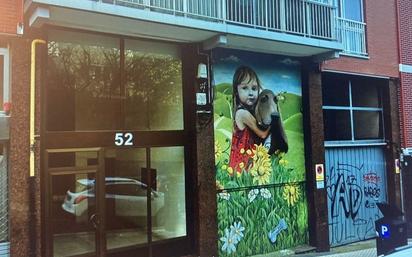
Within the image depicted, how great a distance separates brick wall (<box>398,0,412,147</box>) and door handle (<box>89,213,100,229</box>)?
9562mm

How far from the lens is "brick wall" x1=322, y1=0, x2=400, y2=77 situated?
13.8m

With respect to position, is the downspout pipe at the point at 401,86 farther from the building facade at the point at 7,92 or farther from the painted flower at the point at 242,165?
the building facade at the point at 7,92

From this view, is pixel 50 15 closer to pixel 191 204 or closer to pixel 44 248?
pixel 44 248

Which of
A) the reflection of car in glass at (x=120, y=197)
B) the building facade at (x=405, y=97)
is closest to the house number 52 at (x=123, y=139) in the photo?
the reflection of car in glass at (x=120, y=197)

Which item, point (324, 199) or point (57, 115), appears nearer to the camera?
point (57, 115)

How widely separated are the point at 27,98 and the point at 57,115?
632 mm

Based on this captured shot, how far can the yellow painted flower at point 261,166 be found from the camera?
11.4 m

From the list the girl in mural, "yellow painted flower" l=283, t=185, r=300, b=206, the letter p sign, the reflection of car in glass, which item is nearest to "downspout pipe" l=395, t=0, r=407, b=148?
"yellow painted flower" l=283, t=185, r=300, b=206

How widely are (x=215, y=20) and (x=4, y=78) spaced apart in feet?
14.3

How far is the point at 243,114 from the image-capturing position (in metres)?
11.3

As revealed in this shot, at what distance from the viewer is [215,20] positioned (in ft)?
33.4

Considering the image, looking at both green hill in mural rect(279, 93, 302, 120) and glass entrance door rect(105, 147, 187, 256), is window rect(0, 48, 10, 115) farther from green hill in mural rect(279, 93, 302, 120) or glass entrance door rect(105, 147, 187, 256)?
green hill in mural rect(279, 93, 302, 120)

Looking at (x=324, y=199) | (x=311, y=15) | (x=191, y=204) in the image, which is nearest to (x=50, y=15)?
(x=191, y=204)

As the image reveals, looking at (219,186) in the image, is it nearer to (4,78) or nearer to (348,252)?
(348,252)
